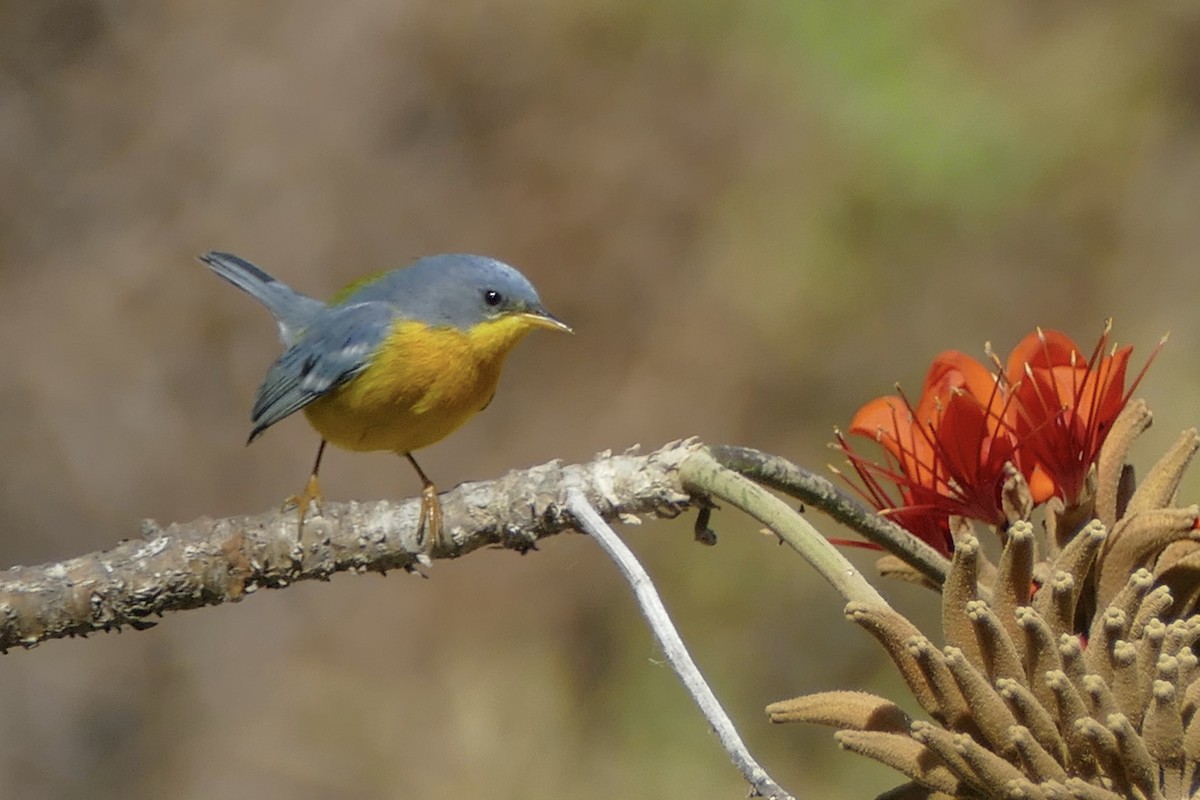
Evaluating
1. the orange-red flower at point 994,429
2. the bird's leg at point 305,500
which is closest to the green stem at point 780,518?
the orange-red flower at point 994,429

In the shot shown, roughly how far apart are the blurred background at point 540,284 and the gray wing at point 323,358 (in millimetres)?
2843

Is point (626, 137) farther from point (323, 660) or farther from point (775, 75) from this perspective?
point (323, 660)

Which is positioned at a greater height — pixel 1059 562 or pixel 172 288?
pixel 172 288

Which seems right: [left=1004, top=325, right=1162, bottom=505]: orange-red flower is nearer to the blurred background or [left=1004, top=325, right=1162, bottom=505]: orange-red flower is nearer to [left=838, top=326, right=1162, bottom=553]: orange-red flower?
[left=838, top=326, right=1162, bottom=553]: orange-red flower

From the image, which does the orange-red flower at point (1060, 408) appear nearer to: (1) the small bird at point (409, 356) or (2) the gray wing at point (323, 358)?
(1) the small bird at point (409, 356)

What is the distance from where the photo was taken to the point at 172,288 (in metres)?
7.84

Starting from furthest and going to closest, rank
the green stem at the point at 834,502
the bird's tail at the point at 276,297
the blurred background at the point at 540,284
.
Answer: the blurred background at the point at 540,284
the bird's tail at the point at 276,297
the green stem at the point at 834,502

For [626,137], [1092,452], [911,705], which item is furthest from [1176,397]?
[1092,452]

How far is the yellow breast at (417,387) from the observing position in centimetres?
412

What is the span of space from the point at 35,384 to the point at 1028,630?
7116 mm

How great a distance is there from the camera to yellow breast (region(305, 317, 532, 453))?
4121 millimetres

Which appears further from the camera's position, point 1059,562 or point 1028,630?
point 1059,562

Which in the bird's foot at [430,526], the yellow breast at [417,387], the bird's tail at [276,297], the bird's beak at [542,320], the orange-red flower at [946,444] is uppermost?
the bird's tail at [276,297]

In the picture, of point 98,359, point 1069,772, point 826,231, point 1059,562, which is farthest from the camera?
point 98,359
